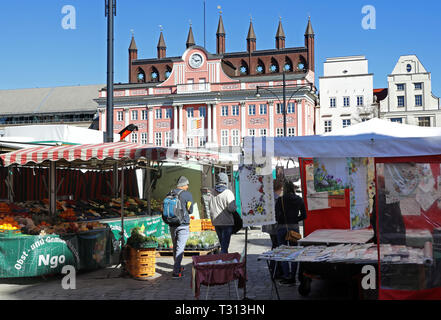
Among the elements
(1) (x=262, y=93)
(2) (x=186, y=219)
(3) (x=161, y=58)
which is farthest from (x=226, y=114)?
(2) (x=186, y=219)

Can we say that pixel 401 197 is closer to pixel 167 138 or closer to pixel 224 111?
pixel 224 111

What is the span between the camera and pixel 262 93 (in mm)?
56062

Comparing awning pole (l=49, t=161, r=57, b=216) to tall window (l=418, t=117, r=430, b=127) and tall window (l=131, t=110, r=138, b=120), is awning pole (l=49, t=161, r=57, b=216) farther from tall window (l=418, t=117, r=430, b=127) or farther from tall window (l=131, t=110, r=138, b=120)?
tall window (l=131, t=110, r=138, b=120)

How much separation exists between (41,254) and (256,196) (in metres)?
4.34

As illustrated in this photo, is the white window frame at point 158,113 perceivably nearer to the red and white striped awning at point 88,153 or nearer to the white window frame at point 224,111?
the white window frame at point 224,111

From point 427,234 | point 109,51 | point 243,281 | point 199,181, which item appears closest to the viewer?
point 427,234

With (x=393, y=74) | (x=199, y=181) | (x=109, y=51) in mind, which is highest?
(x=393, y=74)

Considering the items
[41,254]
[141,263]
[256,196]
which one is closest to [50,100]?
[41,254]

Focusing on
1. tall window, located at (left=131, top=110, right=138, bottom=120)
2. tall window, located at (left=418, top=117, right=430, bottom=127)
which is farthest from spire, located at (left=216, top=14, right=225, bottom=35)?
tall window, located at (left=418, top=117, right=430, bottom=127)

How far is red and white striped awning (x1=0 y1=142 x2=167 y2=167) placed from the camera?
917 centimetres

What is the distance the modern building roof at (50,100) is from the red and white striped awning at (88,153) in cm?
6898

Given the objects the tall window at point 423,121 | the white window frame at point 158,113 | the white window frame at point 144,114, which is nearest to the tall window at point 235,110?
the white window frame at point 158,113

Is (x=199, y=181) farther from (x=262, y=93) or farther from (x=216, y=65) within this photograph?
(x=216, y=65)

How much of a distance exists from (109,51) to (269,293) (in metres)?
7.93
